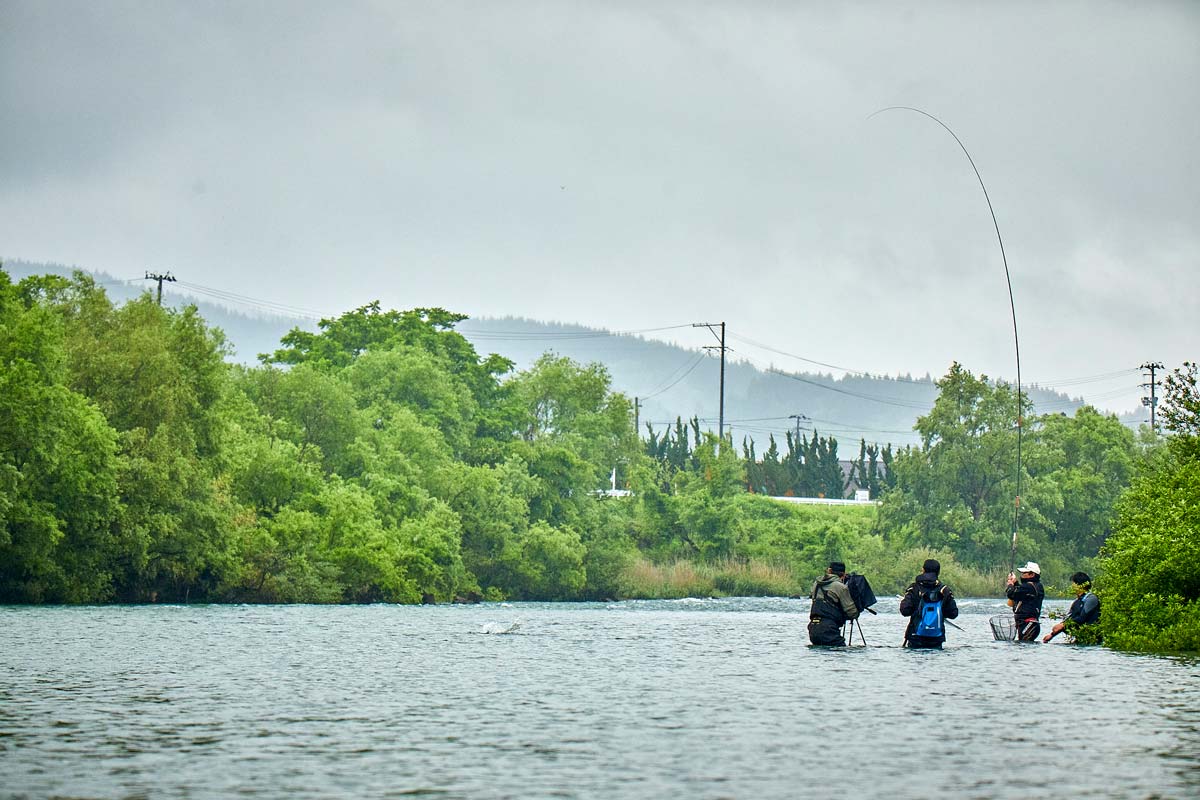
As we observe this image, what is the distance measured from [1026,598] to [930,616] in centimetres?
346

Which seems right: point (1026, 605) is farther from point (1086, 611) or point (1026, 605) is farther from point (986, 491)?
point (986, 491)

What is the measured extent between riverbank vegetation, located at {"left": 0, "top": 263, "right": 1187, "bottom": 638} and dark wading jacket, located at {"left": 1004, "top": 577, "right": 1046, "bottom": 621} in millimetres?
2507

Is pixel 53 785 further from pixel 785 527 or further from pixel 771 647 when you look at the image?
pixel 785 527

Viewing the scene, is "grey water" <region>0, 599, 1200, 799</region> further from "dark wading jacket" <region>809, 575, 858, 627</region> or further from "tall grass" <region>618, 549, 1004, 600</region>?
"tall grass" <region>618, 549, 1004, 600</region>

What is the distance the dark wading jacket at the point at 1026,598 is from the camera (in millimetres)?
32312

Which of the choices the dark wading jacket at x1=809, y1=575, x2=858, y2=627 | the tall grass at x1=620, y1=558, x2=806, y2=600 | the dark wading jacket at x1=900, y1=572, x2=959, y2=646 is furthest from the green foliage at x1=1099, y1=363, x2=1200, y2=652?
the tall grass at x1=620, y1=558, x2=806, y2=600

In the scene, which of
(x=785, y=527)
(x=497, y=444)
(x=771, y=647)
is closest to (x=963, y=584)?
(x=785, y=527)

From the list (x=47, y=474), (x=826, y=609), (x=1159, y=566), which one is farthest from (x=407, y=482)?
(x=1159, y=566)

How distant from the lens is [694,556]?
300 feet

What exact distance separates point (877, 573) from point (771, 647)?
60867 mm

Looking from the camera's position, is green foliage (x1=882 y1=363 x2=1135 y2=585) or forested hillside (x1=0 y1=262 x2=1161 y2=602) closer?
forested hillside (x1=0 y1=262 x2=1161 y2=602)

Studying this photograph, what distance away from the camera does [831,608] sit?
2961 cm

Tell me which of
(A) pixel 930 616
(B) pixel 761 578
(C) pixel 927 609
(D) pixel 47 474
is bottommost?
(A) pixel 930 616

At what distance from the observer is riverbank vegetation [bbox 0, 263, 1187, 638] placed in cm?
5188
